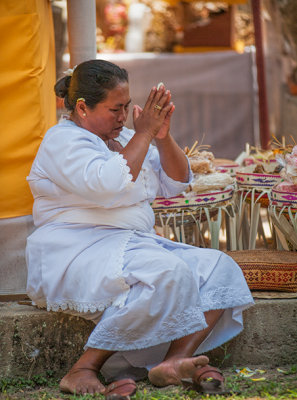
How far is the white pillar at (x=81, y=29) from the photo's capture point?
145 inches

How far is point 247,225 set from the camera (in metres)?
4.39

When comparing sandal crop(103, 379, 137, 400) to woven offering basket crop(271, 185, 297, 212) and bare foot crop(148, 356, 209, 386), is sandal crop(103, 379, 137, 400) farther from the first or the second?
woven offering basket crop(271, 185, 297, 212)

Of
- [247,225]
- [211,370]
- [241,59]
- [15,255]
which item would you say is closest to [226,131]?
[241,59]

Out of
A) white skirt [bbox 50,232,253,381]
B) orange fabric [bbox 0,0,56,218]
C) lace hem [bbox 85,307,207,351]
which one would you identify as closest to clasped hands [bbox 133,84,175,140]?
white skirt [bbox 50,232,253,381]

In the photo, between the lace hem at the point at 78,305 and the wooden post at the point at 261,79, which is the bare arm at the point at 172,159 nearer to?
the lace hem at the point at 78,305

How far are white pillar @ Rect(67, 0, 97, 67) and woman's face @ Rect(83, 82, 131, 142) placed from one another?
2.47ft

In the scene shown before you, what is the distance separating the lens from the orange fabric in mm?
3355

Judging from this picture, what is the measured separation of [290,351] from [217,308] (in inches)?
23.2

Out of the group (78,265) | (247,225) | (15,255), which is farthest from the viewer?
(247,225)

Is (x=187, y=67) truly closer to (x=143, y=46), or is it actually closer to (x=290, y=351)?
(x=143, y=46)

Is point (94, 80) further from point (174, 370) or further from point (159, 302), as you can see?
point (174, 370)

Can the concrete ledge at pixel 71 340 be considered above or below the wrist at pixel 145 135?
below

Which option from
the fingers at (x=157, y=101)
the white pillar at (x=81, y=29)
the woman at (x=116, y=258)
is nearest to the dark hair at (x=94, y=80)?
the woman at (x=116, y=258)

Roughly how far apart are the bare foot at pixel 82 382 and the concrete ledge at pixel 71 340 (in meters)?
0.36
